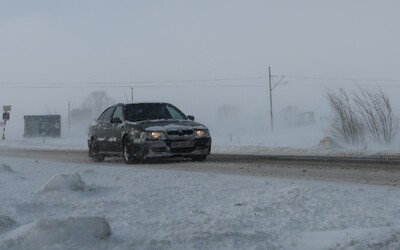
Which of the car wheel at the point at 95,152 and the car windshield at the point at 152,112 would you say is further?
the car wheel at the point at 95,152

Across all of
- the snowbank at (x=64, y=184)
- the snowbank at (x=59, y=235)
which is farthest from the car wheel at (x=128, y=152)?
the snowbank at (x=59, y=235)

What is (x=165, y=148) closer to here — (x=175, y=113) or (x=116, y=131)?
(x=116, y=131)

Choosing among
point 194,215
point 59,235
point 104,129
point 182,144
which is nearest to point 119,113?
point 104,129

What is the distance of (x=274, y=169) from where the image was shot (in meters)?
10.1

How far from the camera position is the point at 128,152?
1204 centimetres

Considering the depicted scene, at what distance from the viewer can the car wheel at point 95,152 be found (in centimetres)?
1384

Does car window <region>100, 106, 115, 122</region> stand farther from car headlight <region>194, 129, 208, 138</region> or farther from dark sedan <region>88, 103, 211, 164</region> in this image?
car headlight <region>194, 129, 208, 138</region>

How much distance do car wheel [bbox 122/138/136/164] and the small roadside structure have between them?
5196 centimetres

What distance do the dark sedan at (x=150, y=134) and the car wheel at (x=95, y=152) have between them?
27mm

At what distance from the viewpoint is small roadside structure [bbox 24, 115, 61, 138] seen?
62031 millimetres

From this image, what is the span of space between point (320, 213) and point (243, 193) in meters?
1.41

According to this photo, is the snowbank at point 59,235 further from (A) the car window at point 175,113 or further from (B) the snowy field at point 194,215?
(A) the car window at point 175,113

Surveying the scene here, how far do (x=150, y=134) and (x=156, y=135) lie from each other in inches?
5.4

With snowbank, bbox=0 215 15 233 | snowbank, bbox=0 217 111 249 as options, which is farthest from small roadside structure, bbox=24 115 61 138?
snowbank, bbox=0 217 111 249
